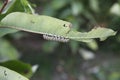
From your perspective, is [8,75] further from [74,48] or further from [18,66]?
[74,48]

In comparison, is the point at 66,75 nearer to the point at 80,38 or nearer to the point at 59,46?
the point at 59,46

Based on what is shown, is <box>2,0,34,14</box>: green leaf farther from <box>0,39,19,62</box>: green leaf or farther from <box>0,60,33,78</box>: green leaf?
<box>0,39,19,62</box>: green leaf

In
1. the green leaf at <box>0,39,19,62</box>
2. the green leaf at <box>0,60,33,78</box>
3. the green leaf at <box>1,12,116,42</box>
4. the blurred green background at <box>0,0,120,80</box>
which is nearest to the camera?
the green leaf at <box>1,12,116,42</box>

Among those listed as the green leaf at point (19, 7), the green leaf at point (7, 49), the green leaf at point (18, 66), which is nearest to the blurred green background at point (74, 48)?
the green leaf at point (7, 49)

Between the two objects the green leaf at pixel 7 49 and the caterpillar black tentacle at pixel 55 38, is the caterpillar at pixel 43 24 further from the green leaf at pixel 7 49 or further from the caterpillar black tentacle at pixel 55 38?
the green leaf at pixel 7 49

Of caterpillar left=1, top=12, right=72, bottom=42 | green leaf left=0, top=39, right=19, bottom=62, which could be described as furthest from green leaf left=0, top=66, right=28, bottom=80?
green leaf left=0, top=39, right=19, bottom=62

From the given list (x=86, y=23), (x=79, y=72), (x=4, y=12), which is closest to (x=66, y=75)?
Result: (x=79, y=72)
